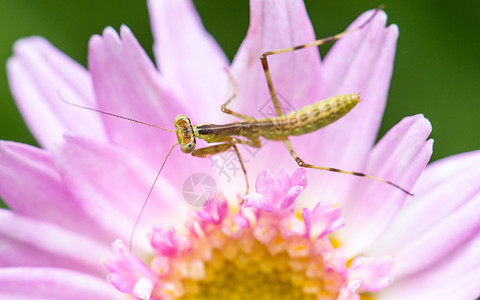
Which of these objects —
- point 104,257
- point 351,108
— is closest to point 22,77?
point 104,257

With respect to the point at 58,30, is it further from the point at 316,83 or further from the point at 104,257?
the point at 316,83

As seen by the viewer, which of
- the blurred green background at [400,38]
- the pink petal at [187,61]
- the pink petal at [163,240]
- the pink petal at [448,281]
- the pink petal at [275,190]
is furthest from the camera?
the blurred green background at [400,38]

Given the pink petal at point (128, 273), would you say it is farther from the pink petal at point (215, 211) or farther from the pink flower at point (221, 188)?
the pink petal at point (215, 211)

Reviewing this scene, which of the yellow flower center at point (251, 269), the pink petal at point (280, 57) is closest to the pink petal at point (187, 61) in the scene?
the pink petal at point (280, 57)

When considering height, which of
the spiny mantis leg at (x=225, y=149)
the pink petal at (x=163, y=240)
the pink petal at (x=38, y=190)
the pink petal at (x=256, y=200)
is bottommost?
the pink petal at (x=256, y=200)

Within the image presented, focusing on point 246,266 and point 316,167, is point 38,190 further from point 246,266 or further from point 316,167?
point 316,167

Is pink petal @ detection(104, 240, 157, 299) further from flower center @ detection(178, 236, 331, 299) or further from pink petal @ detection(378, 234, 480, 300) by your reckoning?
pink petal @ detection(378, 234, 480, 300)

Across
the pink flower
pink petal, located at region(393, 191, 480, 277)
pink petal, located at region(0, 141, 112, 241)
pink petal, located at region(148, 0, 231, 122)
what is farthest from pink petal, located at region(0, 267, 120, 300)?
pink petal, located at region(393, 191, 480, 277)
